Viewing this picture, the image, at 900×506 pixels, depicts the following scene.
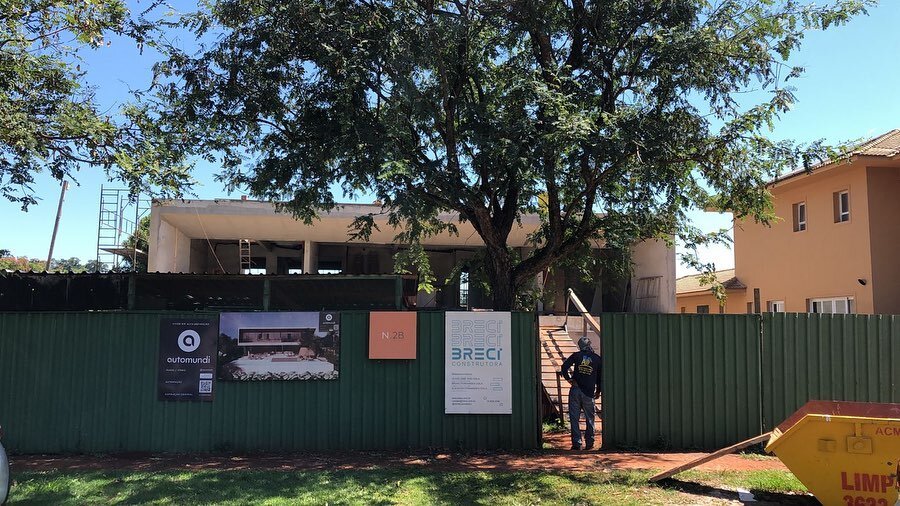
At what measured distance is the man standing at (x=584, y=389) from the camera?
970 cm


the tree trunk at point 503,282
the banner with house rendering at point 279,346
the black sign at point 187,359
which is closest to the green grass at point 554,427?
the tree trunk at point 503,282

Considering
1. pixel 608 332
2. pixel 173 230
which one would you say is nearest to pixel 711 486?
pixel 608 332

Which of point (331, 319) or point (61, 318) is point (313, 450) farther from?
point (61, 318)

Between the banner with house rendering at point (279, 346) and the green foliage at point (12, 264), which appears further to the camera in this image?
the green foliage at point (12, 264)

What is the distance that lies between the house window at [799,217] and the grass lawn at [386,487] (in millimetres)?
14185

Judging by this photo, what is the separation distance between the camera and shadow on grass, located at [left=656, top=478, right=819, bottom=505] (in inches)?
276

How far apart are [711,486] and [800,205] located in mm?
15625

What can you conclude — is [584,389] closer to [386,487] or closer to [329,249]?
[386,487]

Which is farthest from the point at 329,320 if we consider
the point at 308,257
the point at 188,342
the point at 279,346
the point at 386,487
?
the point at 308,257

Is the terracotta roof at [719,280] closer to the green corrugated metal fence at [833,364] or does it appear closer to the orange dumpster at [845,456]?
the green corrugated metal fence at [833,364]

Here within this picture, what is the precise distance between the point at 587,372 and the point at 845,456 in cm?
370

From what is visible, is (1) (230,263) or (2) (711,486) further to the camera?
(1) (230,263)

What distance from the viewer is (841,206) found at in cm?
1831

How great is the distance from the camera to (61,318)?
984cm
